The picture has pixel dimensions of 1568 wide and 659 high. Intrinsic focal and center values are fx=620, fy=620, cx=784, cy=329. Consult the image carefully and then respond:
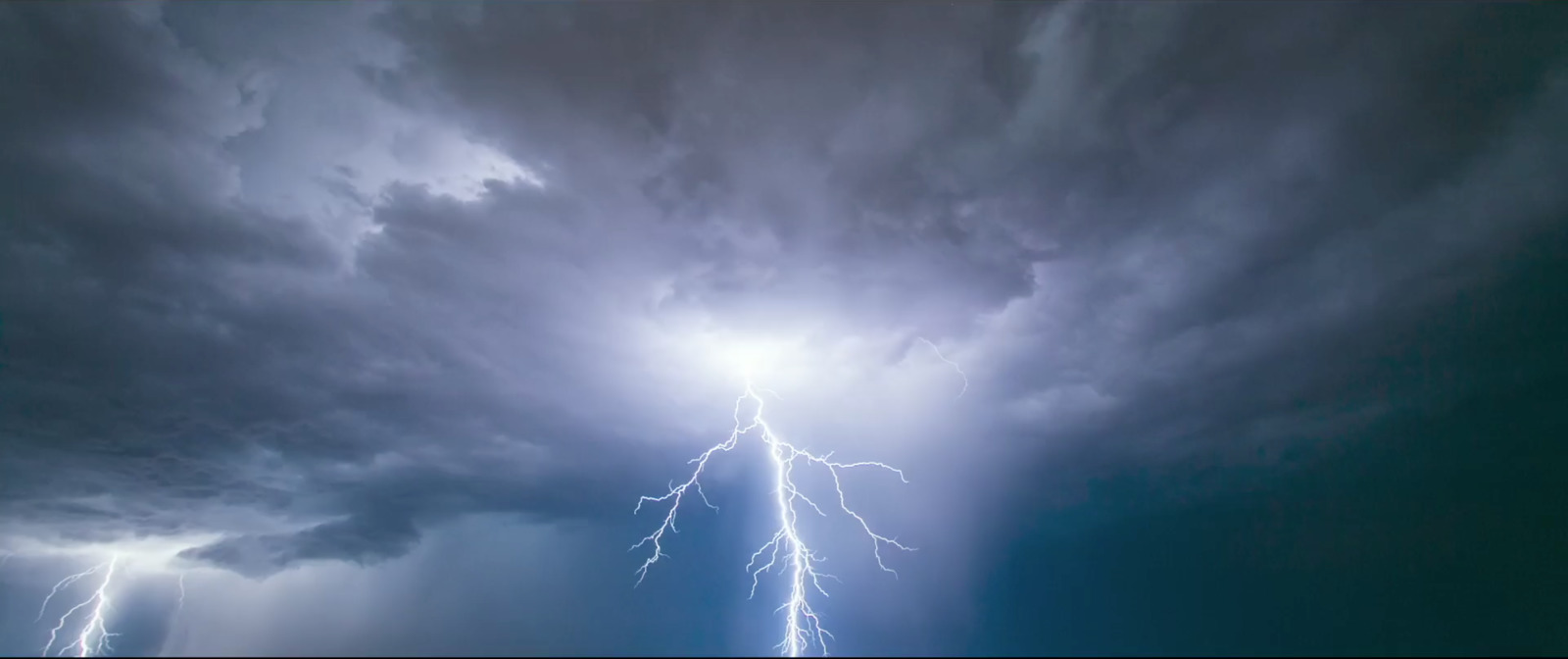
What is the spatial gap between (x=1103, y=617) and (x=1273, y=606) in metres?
18.8

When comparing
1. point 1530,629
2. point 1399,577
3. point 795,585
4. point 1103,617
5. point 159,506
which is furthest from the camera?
point 1103,617

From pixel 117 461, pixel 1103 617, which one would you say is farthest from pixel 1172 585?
pixel 117 461

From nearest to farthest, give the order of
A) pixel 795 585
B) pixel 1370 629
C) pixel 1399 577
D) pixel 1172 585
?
1. pixel 795 585
2. pixel 1370 629
3. pixel 1399 577
4. pixel 1172 585

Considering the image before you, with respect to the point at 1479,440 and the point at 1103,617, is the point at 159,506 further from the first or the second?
the point at 1103,617

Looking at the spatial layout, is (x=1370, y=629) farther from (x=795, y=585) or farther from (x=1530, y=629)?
(x=795, y=585)

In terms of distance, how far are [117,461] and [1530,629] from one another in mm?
77020

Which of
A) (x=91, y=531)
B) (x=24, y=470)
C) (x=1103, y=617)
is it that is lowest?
(x=1103, y=617)

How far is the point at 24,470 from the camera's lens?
2758 cm

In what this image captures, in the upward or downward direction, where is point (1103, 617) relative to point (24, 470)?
downward

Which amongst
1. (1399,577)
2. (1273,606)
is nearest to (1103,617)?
(1273,606)

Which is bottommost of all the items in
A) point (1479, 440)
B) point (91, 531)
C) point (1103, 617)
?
point (1103, 617)

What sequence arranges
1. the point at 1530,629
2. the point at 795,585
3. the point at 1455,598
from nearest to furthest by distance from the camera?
the point at 795,585
the point at 1530,629
the point at 1455,598

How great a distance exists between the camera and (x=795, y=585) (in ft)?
55.9

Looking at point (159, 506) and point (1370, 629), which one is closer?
point (159, 506)
